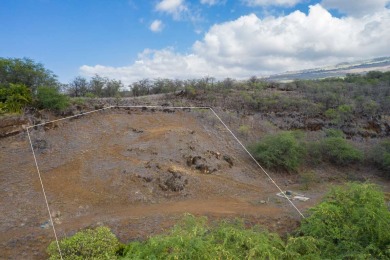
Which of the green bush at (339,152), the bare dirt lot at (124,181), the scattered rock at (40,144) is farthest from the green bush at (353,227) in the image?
the scattered rock at (40,144)

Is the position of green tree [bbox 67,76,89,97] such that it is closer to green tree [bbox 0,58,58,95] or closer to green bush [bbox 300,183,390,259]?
green tree [bbox 0,58,58,95]

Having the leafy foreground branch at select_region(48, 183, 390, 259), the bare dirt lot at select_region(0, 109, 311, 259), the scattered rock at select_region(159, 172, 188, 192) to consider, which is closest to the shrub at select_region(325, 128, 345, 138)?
the bare dirt lot at select_region(0, 109, 311, 259)

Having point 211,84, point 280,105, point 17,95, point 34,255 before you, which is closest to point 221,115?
point 280,105

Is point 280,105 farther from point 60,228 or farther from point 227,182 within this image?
point 60,228

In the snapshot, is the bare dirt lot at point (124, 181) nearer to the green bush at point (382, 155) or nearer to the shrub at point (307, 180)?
the shrub at point (307, 180)

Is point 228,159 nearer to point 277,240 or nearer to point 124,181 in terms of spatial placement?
point 124,181

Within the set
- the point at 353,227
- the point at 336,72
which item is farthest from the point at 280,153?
the point at 336,72
